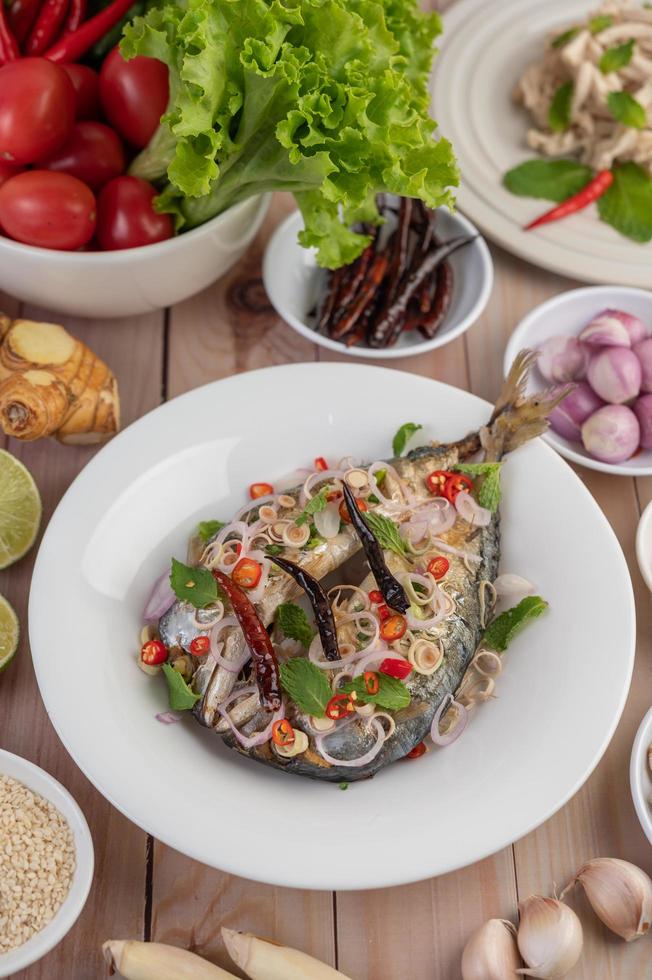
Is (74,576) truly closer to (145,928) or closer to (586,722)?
(145,928)

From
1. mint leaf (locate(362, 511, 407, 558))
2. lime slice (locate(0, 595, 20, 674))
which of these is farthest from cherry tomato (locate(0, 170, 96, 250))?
mint leaf (locate(362, 511, 407, 558))

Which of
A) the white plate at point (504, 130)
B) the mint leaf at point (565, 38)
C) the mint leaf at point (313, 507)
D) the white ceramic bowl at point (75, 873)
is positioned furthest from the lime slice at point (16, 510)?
A: the mint leaf at point (565, 38)

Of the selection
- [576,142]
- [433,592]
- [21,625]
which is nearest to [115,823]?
[21,625]

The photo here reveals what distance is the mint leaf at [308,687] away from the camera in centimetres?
183

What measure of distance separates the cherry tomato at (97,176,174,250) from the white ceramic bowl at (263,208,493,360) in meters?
0.40

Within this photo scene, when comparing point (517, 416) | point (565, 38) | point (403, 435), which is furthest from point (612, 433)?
point (565, 38)

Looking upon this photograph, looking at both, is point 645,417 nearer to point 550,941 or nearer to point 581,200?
point 581,200

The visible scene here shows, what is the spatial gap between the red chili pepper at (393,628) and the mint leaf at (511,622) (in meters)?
0.22

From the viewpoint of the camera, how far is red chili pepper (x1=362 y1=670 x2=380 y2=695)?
185 centimetres

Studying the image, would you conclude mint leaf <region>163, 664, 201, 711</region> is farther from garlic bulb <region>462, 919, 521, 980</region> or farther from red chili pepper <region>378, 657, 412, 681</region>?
garlic bulb <region>462, 919, 521, 980</region>

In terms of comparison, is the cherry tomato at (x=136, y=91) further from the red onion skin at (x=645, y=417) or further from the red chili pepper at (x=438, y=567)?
the red onion skin at (x=645, y=417)

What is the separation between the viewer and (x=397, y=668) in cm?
188

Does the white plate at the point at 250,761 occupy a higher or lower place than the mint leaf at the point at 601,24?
lower

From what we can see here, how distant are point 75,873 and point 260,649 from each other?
1.77 feet
